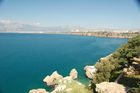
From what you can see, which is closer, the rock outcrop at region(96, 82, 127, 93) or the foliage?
the rock outcrop at region(96, 82, 127, 93)

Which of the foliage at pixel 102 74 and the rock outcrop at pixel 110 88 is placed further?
the foliage at pixel 102 74

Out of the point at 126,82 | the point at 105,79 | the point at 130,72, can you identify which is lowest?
the point at 105,79

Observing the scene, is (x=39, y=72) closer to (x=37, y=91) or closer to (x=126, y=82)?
(x=37, y=91)

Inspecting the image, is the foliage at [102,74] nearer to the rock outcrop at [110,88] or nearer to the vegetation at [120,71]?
the vegetation at [120,71]

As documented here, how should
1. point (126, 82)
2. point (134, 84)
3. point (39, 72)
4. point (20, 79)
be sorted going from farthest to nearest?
point (39, 72) < point (20, 79) < point (126, 82) < point (134, 84)

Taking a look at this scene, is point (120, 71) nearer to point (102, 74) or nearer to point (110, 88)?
point (102, 74)

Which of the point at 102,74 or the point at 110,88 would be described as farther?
the point at 102,74

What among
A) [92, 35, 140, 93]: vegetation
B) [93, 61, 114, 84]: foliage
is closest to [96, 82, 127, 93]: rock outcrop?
[92, 35, 140, 93]: vegetation

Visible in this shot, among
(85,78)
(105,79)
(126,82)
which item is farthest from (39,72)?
(126,82)

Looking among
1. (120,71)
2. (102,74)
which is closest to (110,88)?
(102,74)

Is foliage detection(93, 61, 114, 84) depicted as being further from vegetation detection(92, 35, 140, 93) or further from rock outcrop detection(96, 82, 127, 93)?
rock outcrop detection(96, 82, 127, 93)

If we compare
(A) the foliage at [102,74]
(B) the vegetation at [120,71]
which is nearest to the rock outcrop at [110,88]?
(B) the vegetation at [120,71]

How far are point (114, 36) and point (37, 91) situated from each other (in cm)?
13879

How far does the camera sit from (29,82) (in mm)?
24406
